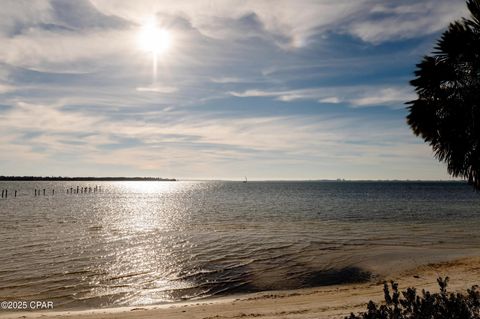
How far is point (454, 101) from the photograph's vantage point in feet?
35.7

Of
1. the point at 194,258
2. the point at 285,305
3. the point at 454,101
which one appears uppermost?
the point at 454,101

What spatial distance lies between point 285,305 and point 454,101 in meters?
8.15

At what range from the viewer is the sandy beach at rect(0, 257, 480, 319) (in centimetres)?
1066

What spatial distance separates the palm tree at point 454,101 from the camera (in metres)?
10.5

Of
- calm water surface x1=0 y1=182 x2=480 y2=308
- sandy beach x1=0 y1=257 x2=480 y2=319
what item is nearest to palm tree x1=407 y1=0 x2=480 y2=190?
sandy beach x1=0 y1=257 x2=480 y2=319

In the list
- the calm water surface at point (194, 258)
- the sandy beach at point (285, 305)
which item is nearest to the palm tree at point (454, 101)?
the sandy beach at point (285, 305)

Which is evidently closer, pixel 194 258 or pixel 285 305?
pixel 285 305

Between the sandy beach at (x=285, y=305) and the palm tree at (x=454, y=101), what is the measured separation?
465 cm

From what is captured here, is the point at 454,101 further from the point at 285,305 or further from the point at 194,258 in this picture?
the point at 194,258

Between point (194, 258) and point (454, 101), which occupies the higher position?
point (454, 101)

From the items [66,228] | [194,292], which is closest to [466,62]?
[194,292]

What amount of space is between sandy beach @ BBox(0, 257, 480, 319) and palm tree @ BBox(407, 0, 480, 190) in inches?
183

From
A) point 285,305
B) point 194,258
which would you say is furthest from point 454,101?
point 194,258

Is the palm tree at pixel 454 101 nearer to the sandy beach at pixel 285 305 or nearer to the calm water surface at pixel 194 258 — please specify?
the sandy beach at pixel 285 305
